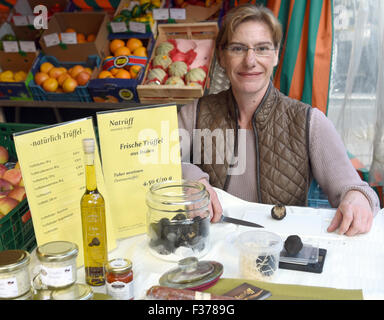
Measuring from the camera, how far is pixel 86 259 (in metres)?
0.98

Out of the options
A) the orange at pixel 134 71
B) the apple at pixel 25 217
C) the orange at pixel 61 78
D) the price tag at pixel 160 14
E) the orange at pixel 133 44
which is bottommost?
the apple at pixel 25 217

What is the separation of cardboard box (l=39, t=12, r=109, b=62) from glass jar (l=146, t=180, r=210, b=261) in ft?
6.85

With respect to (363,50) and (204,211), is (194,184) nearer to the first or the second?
(204,211)

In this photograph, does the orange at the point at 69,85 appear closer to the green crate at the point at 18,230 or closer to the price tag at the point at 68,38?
the price tag at the point at 68,38

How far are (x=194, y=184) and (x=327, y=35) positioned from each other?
5.70 ft

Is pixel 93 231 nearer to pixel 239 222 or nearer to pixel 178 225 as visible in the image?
pixel 178 225

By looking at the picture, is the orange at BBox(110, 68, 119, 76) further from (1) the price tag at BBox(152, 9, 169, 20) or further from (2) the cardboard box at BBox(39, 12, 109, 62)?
(1) the price tag at BBox(152, 9, 169, 20)

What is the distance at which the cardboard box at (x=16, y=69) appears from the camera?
113 inches

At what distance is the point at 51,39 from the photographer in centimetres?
291

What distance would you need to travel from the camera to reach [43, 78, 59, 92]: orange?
111 inches

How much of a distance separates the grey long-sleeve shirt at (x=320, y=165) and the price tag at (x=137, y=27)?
1.26 meters

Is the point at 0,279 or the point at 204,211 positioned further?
the point at 204,211

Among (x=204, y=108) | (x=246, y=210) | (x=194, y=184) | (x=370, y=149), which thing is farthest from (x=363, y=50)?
(x=194, y=184)

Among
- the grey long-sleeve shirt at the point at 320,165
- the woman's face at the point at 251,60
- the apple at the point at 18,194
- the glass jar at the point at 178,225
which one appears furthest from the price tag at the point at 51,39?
the glass jar at the point at 178,225
